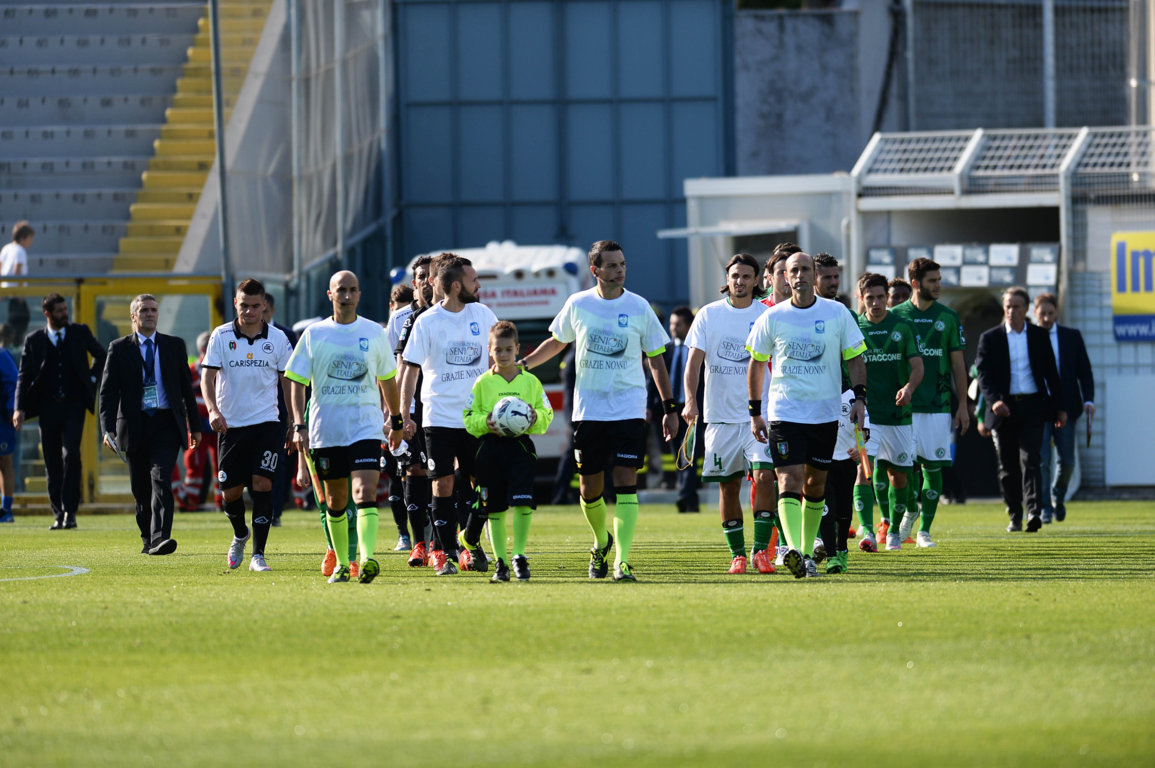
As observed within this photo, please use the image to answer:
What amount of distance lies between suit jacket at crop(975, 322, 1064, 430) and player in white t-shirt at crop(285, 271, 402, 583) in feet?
23.5

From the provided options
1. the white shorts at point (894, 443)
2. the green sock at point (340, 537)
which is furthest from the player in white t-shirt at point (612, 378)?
the white shorts at point (894, 443)

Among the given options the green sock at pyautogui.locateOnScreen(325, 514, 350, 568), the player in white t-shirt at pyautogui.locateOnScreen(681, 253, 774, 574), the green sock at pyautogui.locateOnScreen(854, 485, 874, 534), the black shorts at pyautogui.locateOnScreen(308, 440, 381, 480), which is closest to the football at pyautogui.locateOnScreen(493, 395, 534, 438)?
the black shorts at pyautogui.locateOnScreen(308, 440, 381, 480)

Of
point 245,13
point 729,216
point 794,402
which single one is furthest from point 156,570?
point 245,13

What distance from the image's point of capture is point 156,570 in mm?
12852

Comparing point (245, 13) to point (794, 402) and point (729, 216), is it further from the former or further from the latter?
point (794, 402)

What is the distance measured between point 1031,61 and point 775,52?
4.92 metres

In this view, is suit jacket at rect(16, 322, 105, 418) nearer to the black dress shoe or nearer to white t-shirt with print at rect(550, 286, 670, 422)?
A: the black dress shoe

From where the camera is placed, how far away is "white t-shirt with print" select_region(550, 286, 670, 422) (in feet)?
36.7

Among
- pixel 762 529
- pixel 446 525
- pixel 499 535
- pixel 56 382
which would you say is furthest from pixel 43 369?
pixel 762 529

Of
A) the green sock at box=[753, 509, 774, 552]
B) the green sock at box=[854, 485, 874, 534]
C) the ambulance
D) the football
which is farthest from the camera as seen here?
the ambulance

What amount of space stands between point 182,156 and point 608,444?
70.9 ft

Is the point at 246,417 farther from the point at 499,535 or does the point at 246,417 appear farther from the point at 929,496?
the point at 929,496

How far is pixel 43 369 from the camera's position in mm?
20031

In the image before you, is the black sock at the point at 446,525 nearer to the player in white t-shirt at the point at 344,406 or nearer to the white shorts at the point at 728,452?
the player in white t-shirt at the point at 344,406
